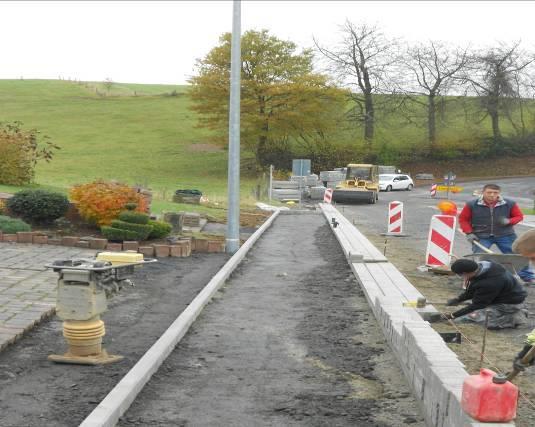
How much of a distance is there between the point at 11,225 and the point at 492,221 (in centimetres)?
877

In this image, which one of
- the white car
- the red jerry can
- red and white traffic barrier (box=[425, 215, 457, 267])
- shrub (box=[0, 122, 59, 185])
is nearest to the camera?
the red jerry can

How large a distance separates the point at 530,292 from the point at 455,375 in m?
6.66

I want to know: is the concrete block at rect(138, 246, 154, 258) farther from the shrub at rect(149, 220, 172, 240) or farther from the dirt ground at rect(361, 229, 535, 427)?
the dirt ground at rect(361, 229, 535, 427)

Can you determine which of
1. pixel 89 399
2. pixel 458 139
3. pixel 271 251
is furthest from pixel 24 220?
pixel 458 139

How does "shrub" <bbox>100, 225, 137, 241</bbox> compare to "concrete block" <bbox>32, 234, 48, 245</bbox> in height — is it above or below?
above

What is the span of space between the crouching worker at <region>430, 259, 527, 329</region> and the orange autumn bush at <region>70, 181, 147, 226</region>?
8.12m

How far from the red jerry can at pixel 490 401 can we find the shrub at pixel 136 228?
10.5 meters

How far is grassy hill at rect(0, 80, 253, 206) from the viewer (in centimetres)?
5369

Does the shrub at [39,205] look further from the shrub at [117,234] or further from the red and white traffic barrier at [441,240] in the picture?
the red and white traffic barrier at [441,240]

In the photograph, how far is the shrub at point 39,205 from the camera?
15047 mm

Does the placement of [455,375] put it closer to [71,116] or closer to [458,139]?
[458,139]

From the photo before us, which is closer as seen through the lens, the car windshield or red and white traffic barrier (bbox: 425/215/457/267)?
red and white traffic barrier (bbox: 425/215/457/267)

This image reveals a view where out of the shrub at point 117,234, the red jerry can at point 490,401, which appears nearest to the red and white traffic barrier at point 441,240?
the shrub at point 117,234

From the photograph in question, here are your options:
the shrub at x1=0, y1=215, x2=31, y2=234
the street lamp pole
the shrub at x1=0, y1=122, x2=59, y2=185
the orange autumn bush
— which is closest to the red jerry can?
the street lamp pole
